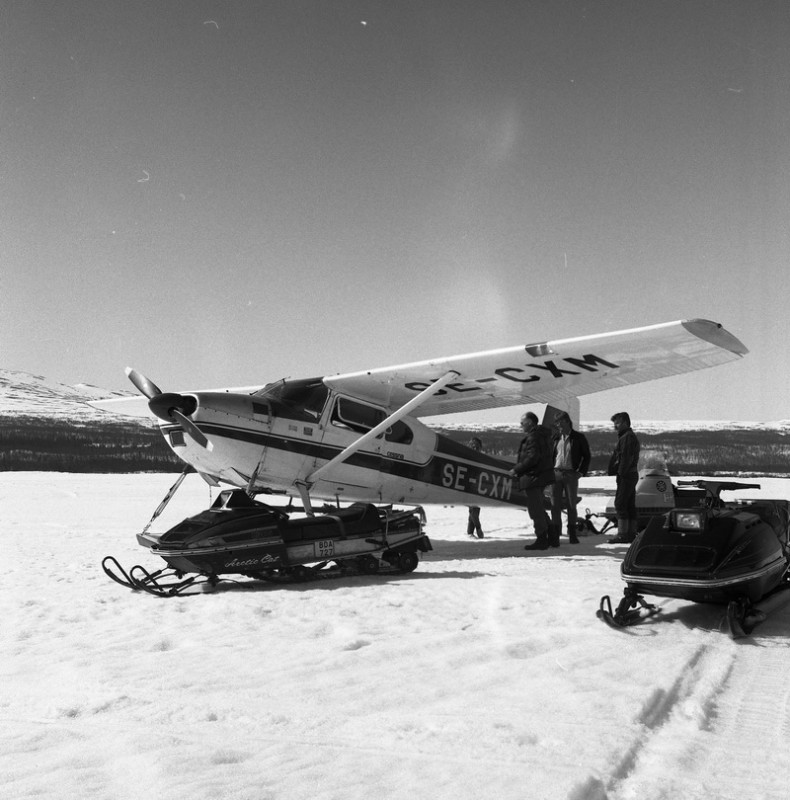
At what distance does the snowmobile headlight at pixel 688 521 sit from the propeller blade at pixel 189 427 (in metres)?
5.34

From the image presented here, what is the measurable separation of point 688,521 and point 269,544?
12.4ft

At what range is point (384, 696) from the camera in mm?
3182

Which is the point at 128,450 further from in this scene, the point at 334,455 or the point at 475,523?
the point at 334,455

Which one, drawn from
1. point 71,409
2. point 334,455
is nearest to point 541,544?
point 334,455

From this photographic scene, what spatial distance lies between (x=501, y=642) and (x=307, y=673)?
1.25 m

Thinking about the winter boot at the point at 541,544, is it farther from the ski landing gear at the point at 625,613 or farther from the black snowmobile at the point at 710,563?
the ski landing gear at the point at 625,613

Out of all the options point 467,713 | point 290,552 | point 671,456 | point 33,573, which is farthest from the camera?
point 671,456

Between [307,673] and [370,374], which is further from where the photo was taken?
[370,374]

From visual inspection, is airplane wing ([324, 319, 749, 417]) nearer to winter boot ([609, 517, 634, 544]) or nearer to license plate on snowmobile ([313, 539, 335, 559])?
winter boot ([609, 517, 634, 544])

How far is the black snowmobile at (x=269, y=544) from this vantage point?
6.11 meters

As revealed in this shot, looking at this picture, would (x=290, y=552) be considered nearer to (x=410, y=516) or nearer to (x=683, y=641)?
(x=410, y=516)

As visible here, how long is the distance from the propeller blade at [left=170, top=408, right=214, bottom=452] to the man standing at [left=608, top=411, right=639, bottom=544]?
507cm

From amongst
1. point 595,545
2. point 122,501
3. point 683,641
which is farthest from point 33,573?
point 122,501

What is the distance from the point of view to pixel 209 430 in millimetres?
8031
